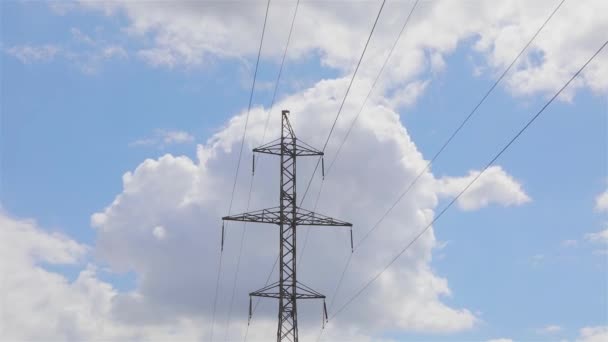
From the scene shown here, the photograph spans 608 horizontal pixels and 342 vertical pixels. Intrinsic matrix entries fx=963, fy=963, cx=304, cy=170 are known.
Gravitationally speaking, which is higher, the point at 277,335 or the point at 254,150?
the point at 254,150

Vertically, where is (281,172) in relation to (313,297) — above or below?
above

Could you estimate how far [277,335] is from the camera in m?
60.9

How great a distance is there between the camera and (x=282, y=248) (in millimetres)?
62719

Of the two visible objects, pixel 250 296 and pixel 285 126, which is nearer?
pixel 250 296

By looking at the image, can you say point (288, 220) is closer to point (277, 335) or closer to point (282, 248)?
point (282, 248)

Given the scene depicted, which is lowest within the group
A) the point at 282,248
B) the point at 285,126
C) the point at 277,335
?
the point at 277,335

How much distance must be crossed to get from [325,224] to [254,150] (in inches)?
277

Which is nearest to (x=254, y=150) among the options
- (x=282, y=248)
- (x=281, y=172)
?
(x=281, y=172)

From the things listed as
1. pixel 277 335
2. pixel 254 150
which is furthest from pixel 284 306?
pixel 254 150

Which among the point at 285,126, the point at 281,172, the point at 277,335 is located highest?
the point at 285,126

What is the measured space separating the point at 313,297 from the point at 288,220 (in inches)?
207

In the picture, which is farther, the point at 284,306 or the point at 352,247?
the point at 352,247

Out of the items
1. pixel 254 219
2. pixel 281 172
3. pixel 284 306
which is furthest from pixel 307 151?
pixel 284 306

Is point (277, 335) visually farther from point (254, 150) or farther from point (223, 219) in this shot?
point (254, 150)
